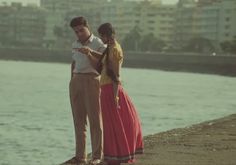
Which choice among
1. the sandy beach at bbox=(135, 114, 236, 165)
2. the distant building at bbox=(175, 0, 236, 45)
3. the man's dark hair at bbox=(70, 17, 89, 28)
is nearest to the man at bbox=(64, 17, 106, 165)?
the man's dark hair at bbox=(70, 17, 89, 28)

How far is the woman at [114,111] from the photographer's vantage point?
739 cm

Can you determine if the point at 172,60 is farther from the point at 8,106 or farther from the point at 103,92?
the point at 103,92

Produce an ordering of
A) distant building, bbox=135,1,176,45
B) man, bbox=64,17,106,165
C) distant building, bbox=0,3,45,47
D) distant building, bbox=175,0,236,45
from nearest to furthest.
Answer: man, bbox=64,17,106,165 < distant building, bbox=175,0,236,45 < distant building, bbox=135,1,176,45 < distant building, bbox=0,3,45,47

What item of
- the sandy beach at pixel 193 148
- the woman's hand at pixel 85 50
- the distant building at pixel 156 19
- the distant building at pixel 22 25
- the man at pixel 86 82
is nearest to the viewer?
the woman's hand at pixel 85 50

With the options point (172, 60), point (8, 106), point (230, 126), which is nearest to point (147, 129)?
point (230, 126)

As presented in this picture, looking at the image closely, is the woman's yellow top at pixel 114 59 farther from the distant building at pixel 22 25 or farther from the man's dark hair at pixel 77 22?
the distant building at pixel 22 25

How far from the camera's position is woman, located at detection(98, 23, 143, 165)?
7391mm

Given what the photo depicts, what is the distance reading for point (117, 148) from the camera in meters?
7.52

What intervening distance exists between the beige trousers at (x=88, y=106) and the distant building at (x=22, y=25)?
147023 mm

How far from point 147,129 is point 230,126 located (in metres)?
7.93

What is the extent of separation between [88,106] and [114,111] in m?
0.28

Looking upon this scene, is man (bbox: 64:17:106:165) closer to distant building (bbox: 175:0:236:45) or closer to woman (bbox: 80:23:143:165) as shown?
woman (bbox: 80:23:143:165)

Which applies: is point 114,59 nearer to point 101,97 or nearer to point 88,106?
point 101,97

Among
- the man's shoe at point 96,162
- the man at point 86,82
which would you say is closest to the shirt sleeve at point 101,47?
the man at point 86,82
